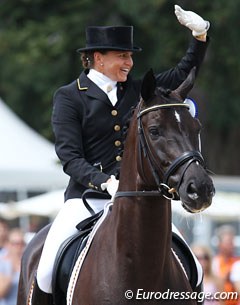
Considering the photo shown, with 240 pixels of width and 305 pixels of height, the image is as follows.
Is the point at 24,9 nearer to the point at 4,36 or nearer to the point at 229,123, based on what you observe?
the point at 4,36

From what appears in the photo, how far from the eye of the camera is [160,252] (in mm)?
6832

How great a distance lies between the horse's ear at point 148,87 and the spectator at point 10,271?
6.29 meters

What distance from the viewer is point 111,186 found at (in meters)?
7.16

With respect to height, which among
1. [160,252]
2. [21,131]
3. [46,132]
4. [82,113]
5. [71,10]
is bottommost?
[46,132]

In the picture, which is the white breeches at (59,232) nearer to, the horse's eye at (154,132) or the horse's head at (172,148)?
the horse's head at (172,148)

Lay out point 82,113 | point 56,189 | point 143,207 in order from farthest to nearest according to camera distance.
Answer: point 56,189 < point 82,113 < point 143,207

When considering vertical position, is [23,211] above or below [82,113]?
below

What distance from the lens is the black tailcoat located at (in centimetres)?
747

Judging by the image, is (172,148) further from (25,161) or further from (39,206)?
(25,161)

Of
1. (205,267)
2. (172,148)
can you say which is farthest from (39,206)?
(172,148)

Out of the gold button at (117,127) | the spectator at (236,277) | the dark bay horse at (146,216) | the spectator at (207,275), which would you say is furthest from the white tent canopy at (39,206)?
the dark bay horse at (146,216)

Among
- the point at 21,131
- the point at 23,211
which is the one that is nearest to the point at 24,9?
the point at 21,131

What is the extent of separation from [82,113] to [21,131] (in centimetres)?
1381

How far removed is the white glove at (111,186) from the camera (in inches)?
281
